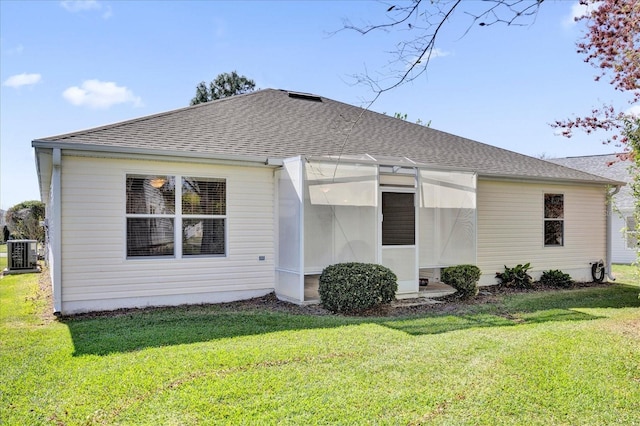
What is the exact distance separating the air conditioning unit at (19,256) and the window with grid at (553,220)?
16.0 meters

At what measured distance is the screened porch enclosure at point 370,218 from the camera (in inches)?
357

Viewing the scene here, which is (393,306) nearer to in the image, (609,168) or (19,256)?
(19,256)

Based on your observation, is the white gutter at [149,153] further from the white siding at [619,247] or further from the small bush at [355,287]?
the white siding at [619,247]

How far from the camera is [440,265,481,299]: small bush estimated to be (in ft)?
32.6

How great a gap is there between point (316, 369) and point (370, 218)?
503 centimetres

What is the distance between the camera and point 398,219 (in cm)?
1058

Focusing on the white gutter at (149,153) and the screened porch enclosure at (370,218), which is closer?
the white gutter at (149,153)

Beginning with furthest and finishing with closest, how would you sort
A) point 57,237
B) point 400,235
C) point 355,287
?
point 400,235, point 355,287, point 57,237

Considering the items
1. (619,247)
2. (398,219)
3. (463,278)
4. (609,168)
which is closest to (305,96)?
(398,219)

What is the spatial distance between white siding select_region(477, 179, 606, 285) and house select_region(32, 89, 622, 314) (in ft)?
0.21

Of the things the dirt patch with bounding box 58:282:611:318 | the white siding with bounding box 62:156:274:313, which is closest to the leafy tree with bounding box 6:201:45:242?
the white siding with bounding box 62:156:274:313

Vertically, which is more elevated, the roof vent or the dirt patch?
the roof vent

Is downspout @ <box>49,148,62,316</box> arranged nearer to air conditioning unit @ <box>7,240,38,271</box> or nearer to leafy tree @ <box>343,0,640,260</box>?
leafy tree @ <box>343,0,640,260</box>

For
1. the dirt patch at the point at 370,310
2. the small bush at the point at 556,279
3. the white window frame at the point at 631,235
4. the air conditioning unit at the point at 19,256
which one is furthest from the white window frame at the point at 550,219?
the air conditioning unit at the point at 19,256
